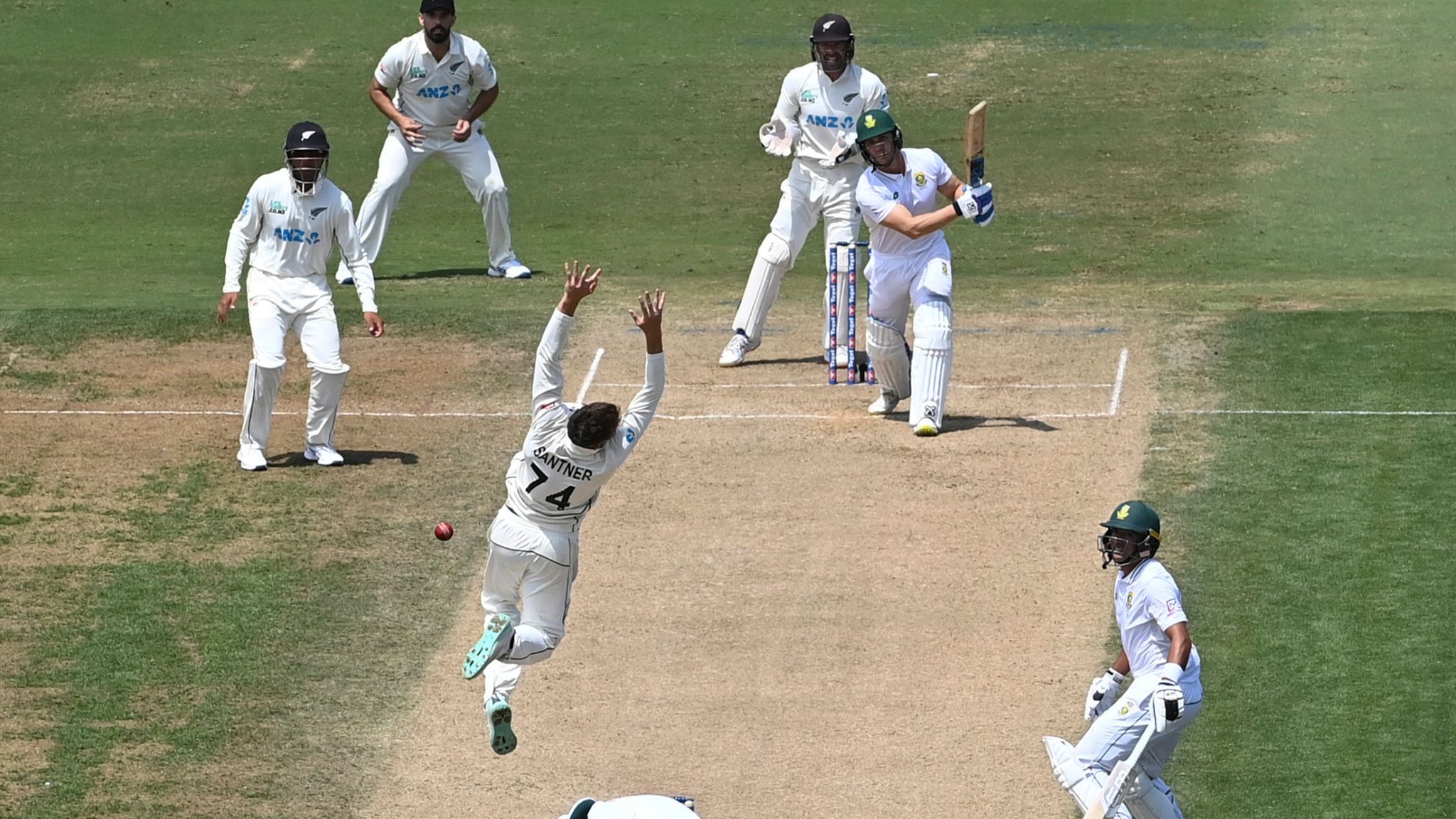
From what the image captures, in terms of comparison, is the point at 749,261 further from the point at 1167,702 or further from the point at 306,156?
the point at 1167,702

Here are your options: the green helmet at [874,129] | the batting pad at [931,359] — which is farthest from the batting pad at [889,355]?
the green helmet at [874,129]

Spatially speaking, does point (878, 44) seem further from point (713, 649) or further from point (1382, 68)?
point (713, 649)

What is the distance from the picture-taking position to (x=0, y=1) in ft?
99.8

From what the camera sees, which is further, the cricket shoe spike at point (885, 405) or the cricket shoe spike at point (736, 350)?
the cricket shoe spike at point (736, 350)

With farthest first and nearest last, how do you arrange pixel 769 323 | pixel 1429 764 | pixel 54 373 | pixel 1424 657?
pixel 769 323 < pixel 54 373 < pixel 1424 657 < pixel 1429 764

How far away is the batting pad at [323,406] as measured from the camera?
15547 mm

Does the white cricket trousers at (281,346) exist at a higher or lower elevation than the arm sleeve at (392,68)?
lower

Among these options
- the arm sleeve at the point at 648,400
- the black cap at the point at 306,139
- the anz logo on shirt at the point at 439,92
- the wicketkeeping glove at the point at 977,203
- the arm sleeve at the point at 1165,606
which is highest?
the black cap at the point at 306,139

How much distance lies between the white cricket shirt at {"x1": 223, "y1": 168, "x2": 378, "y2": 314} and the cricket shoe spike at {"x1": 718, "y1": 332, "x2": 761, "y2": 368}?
3414mm

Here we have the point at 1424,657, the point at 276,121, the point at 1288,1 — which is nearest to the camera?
the point at 1424,657

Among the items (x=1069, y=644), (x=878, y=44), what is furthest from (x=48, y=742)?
(x=878, y=44)

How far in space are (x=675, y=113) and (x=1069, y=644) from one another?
1423 cm

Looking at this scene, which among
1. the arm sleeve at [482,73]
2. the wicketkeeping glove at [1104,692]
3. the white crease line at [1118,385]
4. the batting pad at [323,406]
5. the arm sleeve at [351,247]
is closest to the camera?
the wicketkeeping glove at [1104,692]

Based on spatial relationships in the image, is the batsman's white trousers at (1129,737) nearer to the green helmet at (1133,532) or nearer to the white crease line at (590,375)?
the green helmet at (1133,532)
